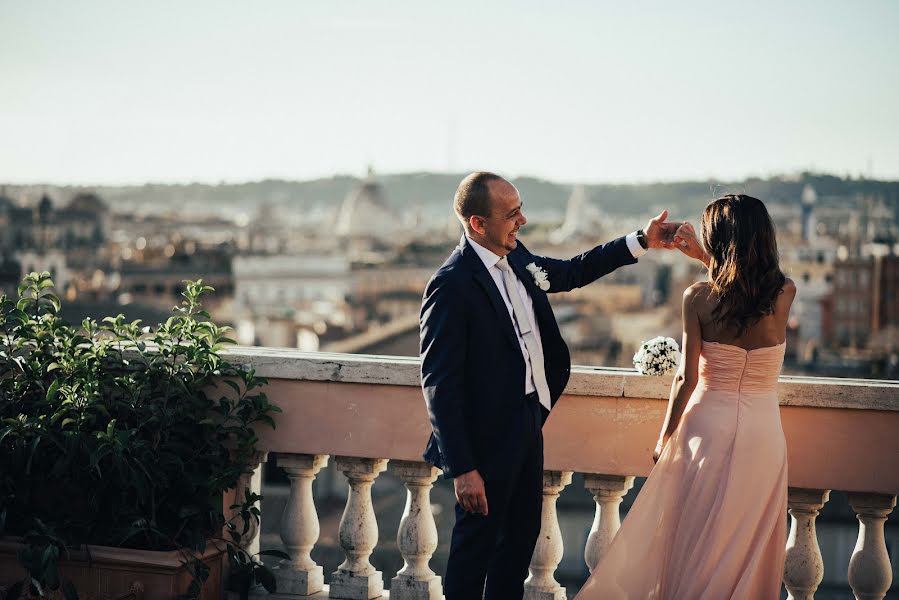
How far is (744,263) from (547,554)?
928 millimetres

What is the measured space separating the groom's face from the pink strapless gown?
19.5 inches

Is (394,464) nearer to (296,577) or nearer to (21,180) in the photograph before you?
(296,577)

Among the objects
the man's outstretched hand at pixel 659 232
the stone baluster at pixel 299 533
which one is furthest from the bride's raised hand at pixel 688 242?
the stone baluster at pixel 299 533

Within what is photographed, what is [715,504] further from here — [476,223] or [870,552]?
[476,223]

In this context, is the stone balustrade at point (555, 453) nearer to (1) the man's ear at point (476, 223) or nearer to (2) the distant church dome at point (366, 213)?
(1) the man's ear at point (476, 223)

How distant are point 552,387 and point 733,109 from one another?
A: 7539 centimetres

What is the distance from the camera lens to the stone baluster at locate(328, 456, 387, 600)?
3088 mm

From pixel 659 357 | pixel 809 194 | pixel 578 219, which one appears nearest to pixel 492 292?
pixel 659 357

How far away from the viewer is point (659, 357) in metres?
2.88

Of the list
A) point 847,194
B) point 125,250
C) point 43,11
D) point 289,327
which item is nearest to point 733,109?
point 847,194

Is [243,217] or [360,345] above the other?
[243,217]

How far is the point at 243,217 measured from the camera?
330 ft

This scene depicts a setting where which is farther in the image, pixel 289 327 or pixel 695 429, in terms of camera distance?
pixel 289 327

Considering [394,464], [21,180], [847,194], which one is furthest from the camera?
[21,180]
